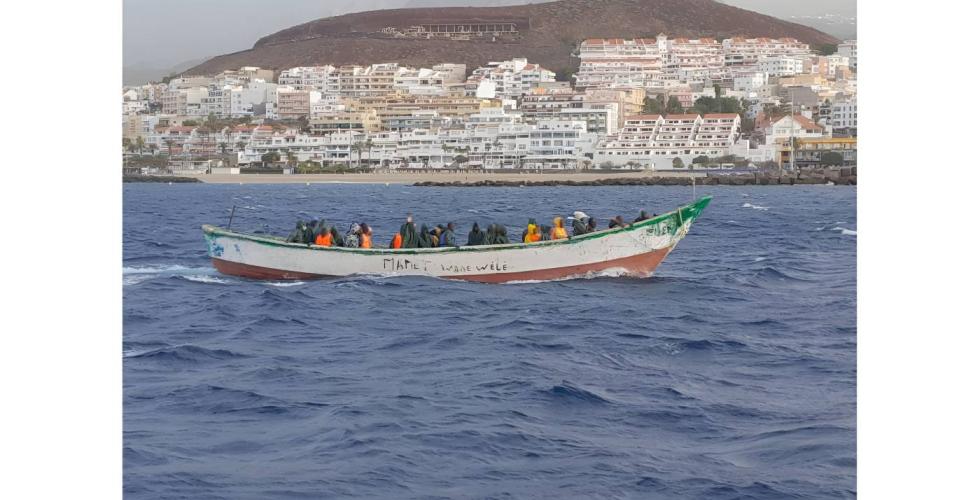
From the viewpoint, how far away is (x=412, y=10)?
11350 centimetres

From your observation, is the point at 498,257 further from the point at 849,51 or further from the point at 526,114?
the point at 849,51

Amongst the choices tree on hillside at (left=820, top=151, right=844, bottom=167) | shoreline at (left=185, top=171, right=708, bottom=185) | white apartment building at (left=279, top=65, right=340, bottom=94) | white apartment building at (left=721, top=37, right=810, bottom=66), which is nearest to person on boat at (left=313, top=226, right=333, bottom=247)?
shoreline at (left=185, top=171, right=708, bottom=185)

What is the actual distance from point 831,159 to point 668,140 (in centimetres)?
1543

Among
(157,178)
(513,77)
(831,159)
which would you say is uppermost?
(513,77)

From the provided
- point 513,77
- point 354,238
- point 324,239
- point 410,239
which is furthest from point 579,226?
point 513,77

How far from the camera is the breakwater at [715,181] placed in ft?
198

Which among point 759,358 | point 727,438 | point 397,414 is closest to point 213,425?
point 397,414

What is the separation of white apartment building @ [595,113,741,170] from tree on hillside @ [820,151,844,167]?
10707mm

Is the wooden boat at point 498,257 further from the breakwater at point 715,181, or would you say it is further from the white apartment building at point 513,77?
the white apartment building at point 513,77

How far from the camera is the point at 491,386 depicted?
11438mm

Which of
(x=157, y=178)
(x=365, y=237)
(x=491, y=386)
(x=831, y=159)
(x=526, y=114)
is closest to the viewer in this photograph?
(x=491, y=386)

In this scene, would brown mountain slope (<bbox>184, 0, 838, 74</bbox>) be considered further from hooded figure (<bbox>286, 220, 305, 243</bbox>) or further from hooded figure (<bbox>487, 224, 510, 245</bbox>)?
hooded figure (<bbox>487, 224, 510, 245</bbox>)

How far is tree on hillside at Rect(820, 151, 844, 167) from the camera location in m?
65.1
